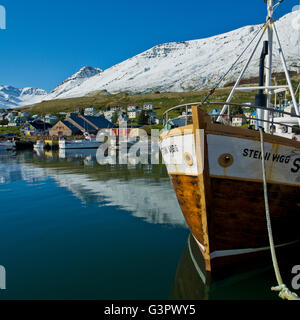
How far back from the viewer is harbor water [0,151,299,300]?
20.5 ft

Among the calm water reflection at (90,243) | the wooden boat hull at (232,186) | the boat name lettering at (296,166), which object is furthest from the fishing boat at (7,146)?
the boat name lettering at (296,166)

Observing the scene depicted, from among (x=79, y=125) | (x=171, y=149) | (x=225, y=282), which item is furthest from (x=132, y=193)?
(x=79, y=125)

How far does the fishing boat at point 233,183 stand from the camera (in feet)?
21.4

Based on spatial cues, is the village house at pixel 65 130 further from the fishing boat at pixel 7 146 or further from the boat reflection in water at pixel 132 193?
the boat reflection in water at pixel 132 193

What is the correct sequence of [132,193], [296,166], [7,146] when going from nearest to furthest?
1. [296,166]
2. [132,193]
3. [7,146]

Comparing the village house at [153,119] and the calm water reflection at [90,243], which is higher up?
the village house at [153,119]

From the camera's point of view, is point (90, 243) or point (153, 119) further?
point (153, 119)

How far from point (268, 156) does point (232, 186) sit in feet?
4.05

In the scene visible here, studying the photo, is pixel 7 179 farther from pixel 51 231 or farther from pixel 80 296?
pixel 80 296

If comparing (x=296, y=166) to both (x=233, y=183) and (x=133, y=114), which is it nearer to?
(x=233, y=183)

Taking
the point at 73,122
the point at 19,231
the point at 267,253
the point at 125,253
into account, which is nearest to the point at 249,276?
the point at 267,253

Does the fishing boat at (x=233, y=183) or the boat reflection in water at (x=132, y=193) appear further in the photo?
the boat reflection in water at (x=132, y=193)

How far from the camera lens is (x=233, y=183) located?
6.68 metres
